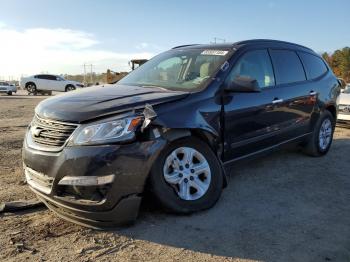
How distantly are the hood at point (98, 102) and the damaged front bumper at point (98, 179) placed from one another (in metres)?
0.33

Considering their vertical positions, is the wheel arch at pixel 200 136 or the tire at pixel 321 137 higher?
the wheel arch at pixel 200 136

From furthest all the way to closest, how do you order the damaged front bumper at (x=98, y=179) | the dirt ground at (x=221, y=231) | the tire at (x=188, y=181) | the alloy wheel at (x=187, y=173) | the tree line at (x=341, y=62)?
the tree line at (x=341, y=62) < the alloy wheel at (x=187, y=173) < the tire at (x=188, y=181) < the damaged front bumper at (x=98, y=179) < the dirt ground at (x=221, y=231)

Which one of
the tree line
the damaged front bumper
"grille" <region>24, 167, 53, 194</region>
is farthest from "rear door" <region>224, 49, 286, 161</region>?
the tree line

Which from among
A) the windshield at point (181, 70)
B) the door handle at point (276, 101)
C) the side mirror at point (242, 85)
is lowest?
the door handle at point (276, 101)

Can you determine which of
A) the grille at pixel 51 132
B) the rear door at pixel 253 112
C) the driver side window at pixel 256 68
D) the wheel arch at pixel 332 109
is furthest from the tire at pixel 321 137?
the grille at pixel 51 132

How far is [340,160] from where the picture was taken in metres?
6.37

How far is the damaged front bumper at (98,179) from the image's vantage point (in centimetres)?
334

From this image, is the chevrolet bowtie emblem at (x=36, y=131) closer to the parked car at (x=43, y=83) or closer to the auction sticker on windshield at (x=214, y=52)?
the auction sticker on windshield at (x=214, y=52)

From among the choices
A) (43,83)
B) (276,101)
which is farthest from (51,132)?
(43,83)

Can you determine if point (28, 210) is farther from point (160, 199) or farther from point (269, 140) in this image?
point (269, 140)

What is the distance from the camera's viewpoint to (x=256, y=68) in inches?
197

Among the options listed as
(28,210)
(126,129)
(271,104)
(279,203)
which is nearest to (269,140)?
(271,104)

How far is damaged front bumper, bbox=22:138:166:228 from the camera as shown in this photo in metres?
3.34

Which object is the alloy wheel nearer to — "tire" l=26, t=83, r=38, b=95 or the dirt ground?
the dirt ground
